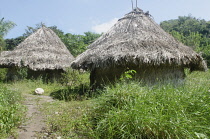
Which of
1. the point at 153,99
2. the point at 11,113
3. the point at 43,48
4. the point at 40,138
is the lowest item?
the point at 40,138

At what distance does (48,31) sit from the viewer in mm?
10555

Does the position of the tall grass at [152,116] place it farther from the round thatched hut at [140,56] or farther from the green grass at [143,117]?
the round thatched hut at [140,56]

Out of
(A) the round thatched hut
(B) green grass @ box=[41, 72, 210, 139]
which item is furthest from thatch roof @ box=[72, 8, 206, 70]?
(B) green grass @ box=[41, 72, 210, 139]

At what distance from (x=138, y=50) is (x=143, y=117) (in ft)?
10.3

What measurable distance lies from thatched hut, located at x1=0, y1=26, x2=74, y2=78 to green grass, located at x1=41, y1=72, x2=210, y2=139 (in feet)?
19.6

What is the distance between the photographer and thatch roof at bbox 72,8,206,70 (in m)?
4.73

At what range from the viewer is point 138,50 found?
4.87m

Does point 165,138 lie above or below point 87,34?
below

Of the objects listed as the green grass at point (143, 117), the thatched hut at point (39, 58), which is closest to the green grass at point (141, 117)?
the green grass at point (143, 117)

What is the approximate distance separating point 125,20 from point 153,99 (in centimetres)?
478

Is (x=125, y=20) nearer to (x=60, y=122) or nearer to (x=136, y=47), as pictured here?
(x=136, y=47)

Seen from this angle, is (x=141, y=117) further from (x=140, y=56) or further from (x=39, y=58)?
(x=39, y=58)

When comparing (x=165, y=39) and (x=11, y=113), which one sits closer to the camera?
(x=11, y=113)

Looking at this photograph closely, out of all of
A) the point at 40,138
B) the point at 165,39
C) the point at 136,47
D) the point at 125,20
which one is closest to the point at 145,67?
the point at 136,47
